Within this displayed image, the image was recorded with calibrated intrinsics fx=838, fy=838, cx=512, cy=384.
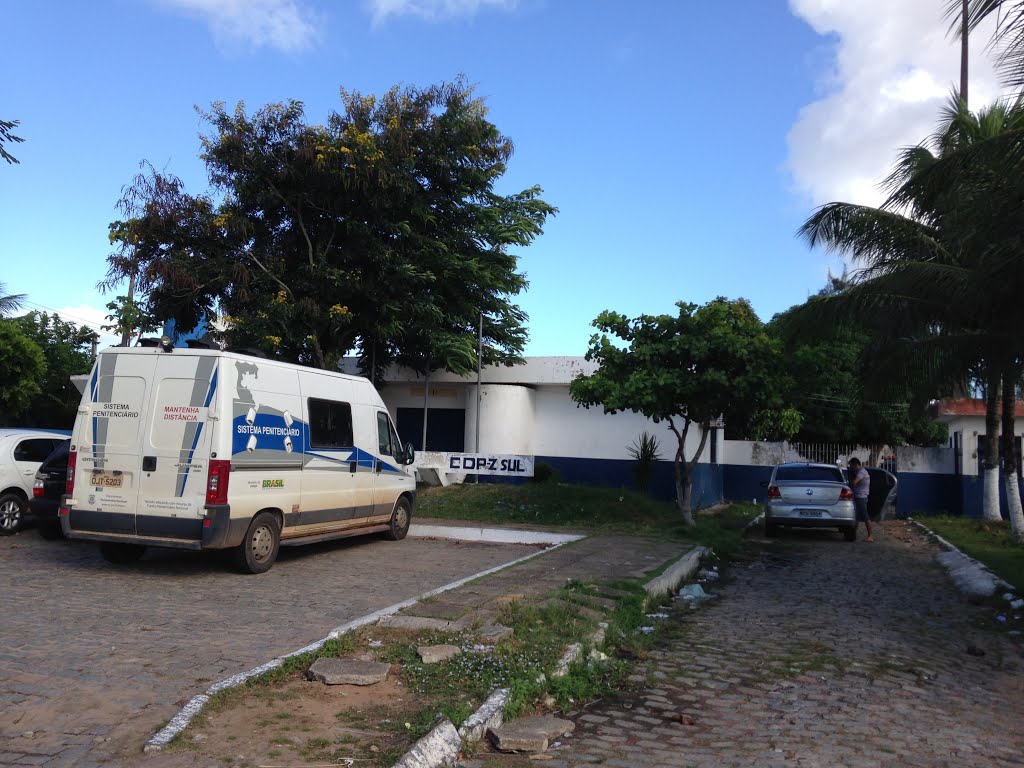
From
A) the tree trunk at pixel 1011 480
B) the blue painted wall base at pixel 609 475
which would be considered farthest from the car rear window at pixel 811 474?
the blue painted wall base at pixel 609 475

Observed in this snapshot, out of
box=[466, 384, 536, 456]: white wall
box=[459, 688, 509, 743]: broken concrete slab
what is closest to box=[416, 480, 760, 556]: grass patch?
box=[466, 384, 536, 456]: white wall

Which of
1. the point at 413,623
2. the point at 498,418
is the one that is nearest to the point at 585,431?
the point at 498,418

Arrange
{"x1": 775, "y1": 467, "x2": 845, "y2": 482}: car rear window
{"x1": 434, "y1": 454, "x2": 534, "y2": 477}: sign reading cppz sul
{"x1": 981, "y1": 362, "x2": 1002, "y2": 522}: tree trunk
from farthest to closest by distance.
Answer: {"x1": 434, "y1": 454, "x2": 534, "y2": 477}: sign reading cppz sul, {"x1": 981, "y1": 362, "x2": 1002, "y2": 522}: tree trunk, {"x1": 775, "y1": 467, "x2": 845, "y2": 482}: car rear window

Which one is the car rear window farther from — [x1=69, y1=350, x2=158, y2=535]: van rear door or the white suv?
the white suv

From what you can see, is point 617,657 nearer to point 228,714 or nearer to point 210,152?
point 228,714

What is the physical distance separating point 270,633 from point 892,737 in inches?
182

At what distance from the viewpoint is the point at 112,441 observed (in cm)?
948

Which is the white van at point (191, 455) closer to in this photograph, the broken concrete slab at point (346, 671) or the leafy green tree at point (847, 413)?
the broken concrete slab at point (346, 671)

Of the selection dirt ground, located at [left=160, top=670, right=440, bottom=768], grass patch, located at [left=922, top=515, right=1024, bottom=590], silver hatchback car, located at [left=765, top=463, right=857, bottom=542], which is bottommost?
dirt ground, located at [left=160, top=670, right=440, bottom=768]

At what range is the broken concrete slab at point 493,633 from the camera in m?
6.37

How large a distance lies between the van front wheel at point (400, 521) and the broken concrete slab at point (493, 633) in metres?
6.64

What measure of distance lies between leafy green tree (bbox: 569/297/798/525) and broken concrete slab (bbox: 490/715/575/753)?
32.0ft

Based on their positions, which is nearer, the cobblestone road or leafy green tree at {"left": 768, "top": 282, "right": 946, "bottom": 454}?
the cobblestone road

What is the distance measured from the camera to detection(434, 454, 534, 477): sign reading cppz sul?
18984 millimetres
